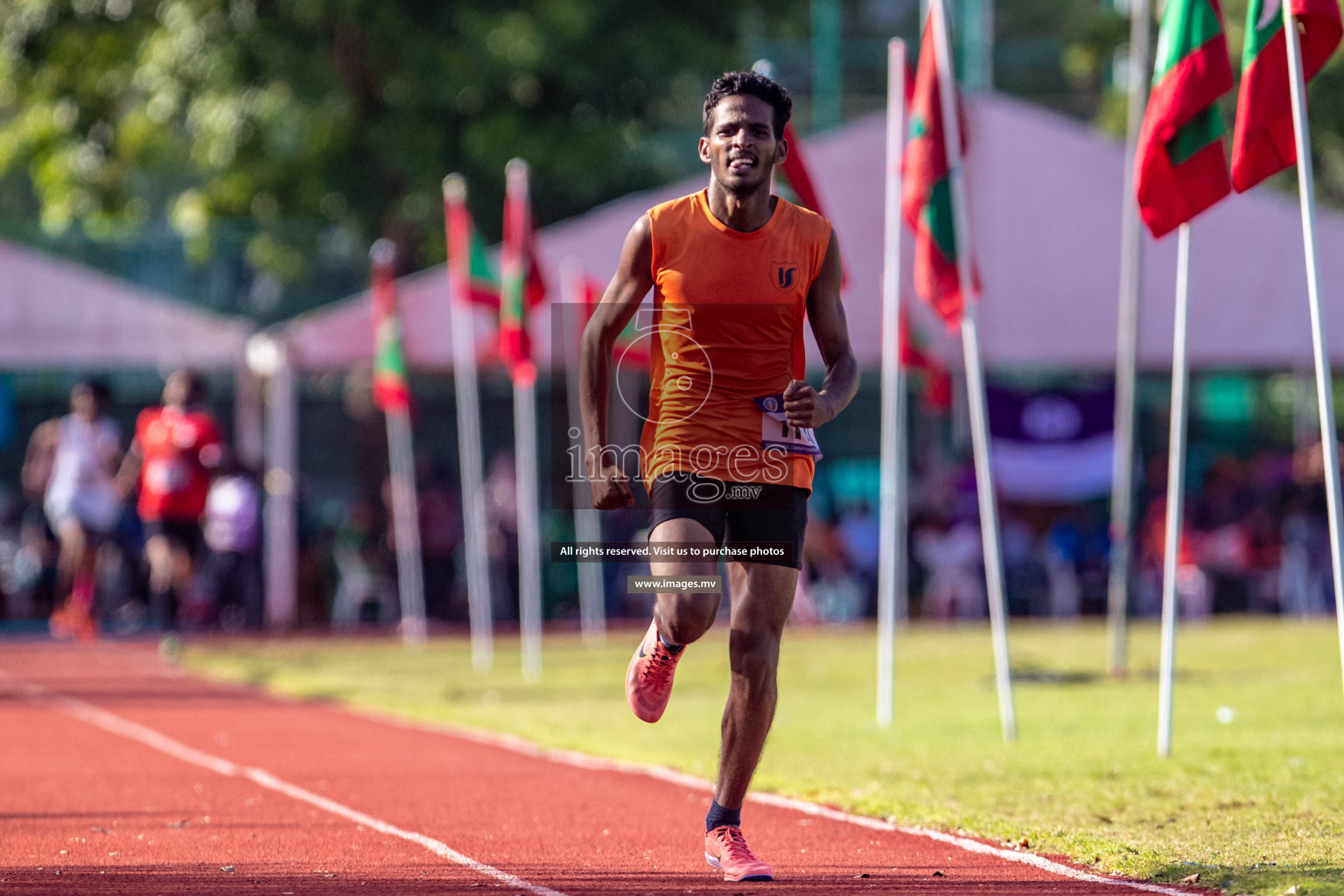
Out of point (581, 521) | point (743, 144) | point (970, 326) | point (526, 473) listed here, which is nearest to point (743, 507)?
point (743, 144)

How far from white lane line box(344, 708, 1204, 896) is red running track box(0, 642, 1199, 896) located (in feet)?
0.08

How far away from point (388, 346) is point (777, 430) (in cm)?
1247

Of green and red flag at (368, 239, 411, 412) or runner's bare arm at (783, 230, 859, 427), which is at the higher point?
green and red flag at (368, 239, 411, 412)

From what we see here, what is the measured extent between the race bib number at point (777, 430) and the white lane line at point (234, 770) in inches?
56.1

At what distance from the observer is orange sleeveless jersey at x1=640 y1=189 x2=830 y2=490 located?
563 cm

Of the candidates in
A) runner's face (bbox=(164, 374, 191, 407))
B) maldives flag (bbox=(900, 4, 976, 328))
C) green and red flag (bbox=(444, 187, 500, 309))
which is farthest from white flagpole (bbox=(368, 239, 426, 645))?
maldives flag (bbox=(900, 4, 976, 328))

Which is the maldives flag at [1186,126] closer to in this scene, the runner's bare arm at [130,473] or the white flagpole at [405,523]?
the runner's bare arm at [130,473]

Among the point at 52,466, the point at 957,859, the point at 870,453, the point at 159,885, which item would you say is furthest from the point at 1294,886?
the point at 870,453

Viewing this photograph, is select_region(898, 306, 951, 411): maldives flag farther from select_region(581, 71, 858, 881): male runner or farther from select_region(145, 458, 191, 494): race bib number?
select_region(581, 71, 858, 881): male runner

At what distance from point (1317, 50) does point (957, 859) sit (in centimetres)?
385

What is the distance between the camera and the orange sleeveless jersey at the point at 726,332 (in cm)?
563

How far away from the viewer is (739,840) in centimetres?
573

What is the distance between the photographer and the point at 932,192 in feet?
34.5

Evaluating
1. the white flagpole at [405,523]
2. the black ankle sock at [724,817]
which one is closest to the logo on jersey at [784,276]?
the black ankle sock at [724,817]
